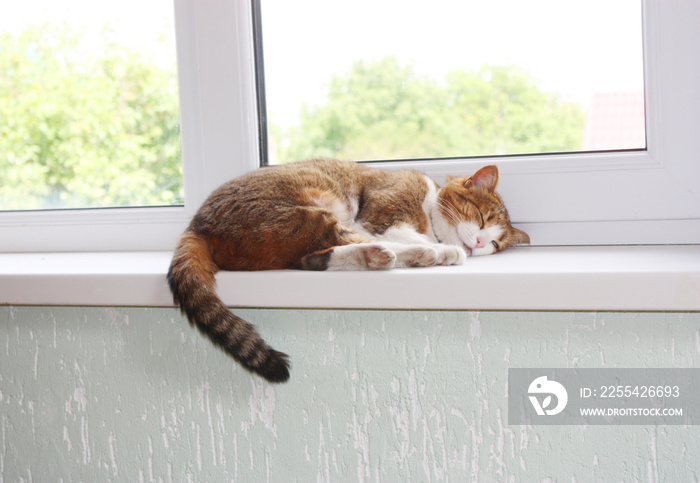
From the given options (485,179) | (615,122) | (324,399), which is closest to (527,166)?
(485,179)

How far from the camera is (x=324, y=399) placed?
894 mm

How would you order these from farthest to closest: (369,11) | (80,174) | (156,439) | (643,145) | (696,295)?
(80,174) → (369,11) → (643,145) → (156,439) → (696,295)

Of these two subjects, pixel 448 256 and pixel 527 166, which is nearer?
pixel 448 256

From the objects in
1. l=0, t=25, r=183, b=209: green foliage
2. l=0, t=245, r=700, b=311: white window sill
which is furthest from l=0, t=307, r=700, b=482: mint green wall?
l=0, t=25, r=183, b=209: green foliage

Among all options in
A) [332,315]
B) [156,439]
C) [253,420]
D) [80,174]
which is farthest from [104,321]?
[80,174]

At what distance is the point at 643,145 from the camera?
1112 mm

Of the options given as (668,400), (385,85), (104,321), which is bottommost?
(668,400)

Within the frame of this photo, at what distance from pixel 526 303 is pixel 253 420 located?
51 centimetres

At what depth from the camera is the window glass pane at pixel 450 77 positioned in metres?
1.13

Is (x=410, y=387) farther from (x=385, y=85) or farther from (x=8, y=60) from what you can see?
(x=8, y=60)

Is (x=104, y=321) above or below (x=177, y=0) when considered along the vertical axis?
below

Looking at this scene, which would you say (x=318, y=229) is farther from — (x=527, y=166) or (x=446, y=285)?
(x=527, y=166)

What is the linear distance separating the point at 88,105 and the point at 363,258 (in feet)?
3.09

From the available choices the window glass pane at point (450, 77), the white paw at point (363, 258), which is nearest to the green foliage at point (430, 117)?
the window glass pane at point (450, 77)
